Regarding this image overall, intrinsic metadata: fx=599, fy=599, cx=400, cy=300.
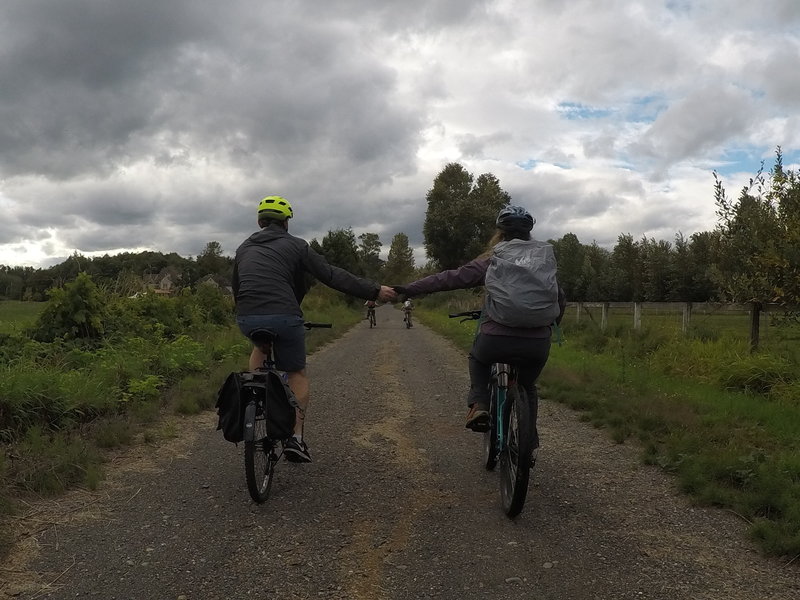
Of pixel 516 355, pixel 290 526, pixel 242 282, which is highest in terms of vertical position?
pixel 242 282

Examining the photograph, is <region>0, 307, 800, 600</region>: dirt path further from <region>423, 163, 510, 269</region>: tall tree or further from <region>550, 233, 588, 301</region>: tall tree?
<region>550, 233, 588, 301</region>: tall tree

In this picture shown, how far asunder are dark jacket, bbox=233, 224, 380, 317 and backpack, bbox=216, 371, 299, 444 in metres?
0.50

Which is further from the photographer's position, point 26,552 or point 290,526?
point 290,526

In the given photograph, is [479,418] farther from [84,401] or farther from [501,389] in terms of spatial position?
[84,401]

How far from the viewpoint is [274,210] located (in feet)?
15.1

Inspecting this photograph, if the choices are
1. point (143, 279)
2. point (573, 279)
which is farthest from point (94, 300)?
point (573, 279)

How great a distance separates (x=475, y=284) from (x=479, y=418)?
1001 mm

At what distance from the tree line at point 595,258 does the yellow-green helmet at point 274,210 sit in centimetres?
621

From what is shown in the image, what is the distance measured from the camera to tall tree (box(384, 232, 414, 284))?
85.9 metres

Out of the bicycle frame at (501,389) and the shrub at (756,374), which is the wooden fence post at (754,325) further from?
the bicycle frame at (501,389)

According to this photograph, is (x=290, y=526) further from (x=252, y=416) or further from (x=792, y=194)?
(x=792, y=194)

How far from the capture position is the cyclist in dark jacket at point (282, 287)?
425 cm

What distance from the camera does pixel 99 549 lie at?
11.1 ft

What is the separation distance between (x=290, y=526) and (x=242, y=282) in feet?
5.59
